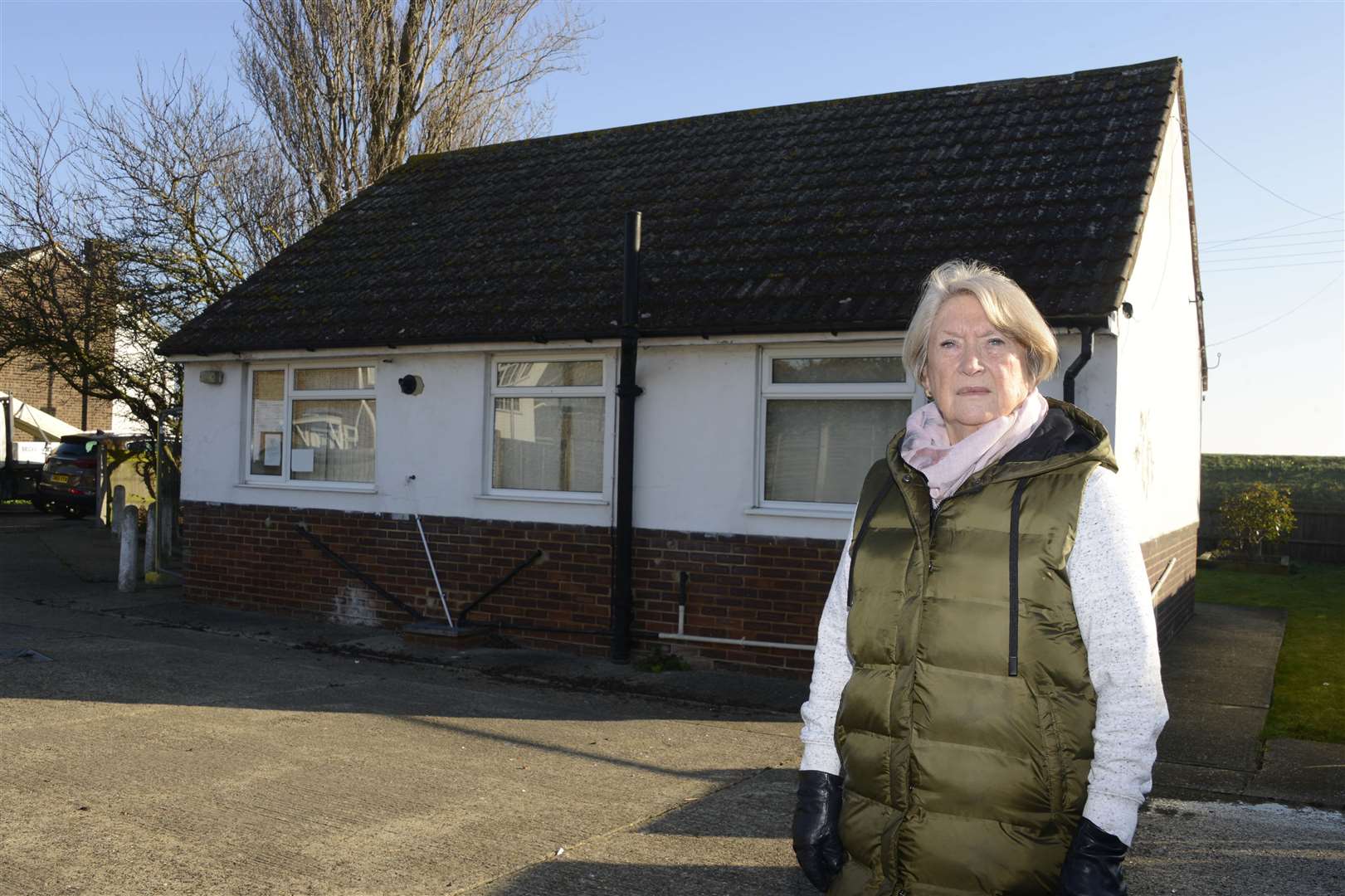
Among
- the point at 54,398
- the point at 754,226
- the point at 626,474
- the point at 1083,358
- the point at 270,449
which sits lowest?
the point at 626,474

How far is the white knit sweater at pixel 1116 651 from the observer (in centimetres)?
225

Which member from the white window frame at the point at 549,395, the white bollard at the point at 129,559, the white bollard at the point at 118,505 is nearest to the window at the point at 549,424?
the white window frame at the point at 549,395

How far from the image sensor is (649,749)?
7258 mm

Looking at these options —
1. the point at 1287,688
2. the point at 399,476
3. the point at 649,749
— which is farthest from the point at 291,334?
the point at 1287,688

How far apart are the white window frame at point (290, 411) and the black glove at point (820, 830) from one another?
9668mm

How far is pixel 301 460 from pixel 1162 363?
27.9 feet

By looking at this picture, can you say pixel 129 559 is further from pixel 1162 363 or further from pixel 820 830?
pixel 820 830

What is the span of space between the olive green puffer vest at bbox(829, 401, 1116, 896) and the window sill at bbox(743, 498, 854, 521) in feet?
22.4

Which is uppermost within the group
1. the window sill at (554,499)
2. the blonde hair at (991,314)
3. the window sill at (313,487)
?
the blonde hair at (991,314)

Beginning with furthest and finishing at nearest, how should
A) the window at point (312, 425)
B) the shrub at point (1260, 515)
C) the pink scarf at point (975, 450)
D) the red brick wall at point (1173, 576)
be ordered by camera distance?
the shrub at point (1260, 515), the window at point (312, 425), the red brick wall at point (1173, 576), the pink scarf at point (975, 450)

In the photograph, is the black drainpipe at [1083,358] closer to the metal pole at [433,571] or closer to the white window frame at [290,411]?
the metal pole at [433,571]

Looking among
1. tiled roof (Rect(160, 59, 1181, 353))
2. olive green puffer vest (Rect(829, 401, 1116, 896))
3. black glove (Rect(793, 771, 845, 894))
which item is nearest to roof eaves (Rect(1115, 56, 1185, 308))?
tiled roof (Rect(160, 59, 1181, 353))

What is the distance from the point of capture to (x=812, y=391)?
9680 millimetres

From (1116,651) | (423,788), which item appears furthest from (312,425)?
(1116,651)
